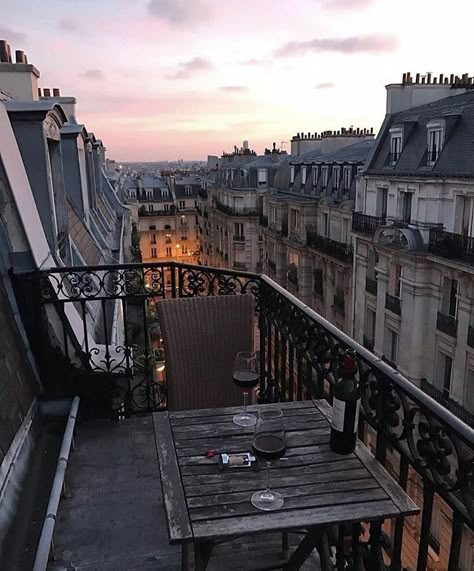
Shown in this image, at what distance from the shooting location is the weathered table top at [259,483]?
2176 millimetres

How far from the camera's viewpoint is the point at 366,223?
17719mm

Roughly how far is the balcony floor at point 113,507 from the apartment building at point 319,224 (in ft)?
57.6

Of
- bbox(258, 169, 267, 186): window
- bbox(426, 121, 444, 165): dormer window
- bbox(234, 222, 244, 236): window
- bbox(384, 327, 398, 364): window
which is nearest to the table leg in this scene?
bbox(426, 121, 444, 165): dormer window

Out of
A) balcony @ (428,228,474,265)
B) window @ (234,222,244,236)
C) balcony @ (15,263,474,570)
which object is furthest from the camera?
window @ (234,222,244,236)

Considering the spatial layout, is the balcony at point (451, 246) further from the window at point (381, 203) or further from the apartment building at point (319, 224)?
the apartment building at point (319, 224)

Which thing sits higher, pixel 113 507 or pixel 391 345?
pixel 113 507

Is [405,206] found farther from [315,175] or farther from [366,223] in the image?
[315,175]

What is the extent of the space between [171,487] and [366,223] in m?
16.4

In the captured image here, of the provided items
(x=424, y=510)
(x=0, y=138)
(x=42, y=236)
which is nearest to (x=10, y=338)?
(x=42, y=236)

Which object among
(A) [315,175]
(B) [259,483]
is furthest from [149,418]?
(A) [315,175]

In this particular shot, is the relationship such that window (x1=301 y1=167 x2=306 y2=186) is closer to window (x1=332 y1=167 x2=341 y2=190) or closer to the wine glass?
window (x1=332 y1=167 x2=341 y2=190)

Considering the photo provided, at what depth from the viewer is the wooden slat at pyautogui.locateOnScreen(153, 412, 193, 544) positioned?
2119 mm

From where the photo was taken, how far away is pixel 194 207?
184 ft

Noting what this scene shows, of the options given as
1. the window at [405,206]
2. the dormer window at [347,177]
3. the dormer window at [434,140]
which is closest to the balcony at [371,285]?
the window at [405,206]
